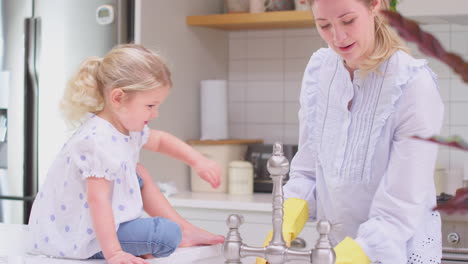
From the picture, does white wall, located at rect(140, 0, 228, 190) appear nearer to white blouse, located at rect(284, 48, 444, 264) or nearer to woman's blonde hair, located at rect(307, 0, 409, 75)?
white blouse, located at rect(284, 48, 444, 264)

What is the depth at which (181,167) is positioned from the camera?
10.1ft

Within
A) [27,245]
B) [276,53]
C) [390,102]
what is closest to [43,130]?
[276,53]

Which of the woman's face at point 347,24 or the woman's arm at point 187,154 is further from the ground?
the woman's face at point 347,24

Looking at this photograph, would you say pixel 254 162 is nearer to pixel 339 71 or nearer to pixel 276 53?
pixel 276 53

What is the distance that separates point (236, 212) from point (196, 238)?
1163mm

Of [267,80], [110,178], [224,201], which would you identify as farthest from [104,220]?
[267,80]

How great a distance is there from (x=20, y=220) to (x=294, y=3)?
151cm

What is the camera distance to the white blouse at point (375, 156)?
125cm

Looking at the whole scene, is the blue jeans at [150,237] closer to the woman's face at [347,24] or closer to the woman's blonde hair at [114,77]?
the woman's blonde hair at [114,77]

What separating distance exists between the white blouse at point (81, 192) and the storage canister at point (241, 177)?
146 cm

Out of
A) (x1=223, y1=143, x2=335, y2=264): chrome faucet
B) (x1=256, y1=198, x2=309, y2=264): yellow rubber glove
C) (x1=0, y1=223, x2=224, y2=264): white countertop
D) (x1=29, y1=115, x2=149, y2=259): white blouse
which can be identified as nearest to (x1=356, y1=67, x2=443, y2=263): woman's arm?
(x1=256, y1=198, x2=309, y2=264): yellow rubber glove

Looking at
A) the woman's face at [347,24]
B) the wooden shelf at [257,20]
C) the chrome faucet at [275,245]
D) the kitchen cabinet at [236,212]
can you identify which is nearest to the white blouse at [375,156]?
the woman's face at [347,24]

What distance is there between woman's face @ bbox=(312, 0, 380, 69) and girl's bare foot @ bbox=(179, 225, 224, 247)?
0.52 m

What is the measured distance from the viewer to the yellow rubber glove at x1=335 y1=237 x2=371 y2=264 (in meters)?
1.10
